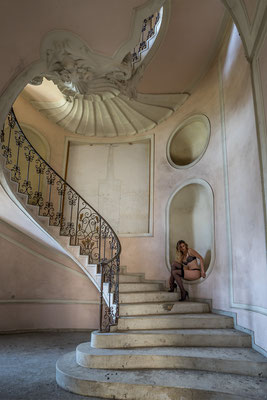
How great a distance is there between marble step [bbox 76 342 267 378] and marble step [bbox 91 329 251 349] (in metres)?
0.13

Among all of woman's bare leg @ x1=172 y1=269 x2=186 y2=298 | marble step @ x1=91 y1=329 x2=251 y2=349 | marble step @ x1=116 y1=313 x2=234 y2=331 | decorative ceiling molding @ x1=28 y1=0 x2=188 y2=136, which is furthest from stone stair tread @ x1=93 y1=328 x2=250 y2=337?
decorative ceiling molding @ x1=28 y1=0 x2=188 y2=136

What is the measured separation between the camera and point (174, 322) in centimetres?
423

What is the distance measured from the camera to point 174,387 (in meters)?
2.93

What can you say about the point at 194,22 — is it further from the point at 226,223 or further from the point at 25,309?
the point at 25,309

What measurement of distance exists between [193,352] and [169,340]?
39cm

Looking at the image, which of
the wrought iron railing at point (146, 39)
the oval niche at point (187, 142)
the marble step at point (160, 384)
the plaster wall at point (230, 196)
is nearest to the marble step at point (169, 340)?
the plaster wall at point (230, 196)

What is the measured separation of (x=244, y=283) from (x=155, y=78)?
435 cm

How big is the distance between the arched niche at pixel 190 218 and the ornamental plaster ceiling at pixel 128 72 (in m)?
2.05

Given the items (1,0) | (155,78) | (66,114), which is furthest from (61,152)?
(1,0)

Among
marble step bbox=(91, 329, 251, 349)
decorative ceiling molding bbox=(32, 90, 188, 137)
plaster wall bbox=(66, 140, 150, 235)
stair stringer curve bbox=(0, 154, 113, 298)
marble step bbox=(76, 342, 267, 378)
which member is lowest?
marble step bbox=(76, 342, 267, 378)

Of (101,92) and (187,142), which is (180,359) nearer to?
(187,142)

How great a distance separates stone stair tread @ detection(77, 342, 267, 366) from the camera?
3.37m

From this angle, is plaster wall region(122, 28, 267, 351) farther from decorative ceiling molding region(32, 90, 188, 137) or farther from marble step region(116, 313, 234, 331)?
decorative ceiling molding region(32, 90, 188, 137)

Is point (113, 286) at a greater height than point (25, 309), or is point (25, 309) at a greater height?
point (113, 286)
